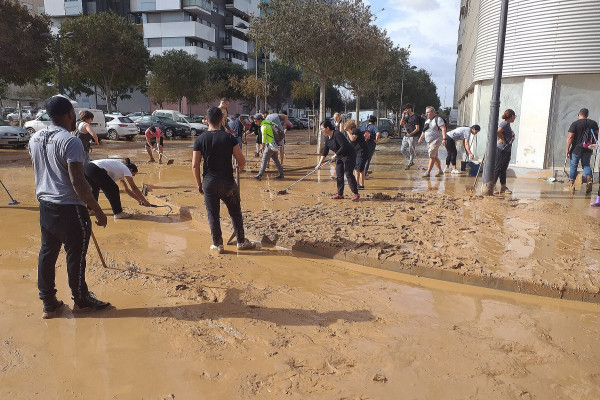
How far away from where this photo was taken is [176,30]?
5228 cm

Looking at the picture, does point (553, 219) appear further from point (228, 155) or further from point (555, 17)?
point (555, 17)

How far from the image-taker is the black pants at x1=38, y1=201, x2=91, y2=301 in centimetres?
358

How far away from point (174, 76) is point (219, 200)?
37.1m

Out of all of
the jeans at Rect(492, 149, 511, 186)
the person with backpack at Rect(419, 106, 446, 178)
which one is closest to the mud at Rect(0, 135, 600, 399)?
the jeans at Rect(492, 149, 511, 186)

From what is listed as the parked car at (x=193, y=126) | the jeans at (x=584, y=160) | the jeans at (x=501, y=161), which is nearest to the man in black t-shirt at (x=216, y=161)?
the jeans at (x=501, y=161)

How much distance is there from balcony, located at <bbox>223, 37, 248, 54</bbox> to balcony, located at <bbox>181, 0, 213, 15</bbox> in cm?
601

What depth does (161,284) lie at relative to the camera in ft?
15.0

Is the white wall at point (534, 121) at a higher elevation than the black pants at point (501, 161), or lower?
higher

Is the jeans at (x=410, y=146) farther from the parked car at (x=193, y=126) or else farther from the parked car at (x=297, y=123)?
the parked car at (x=297, y=123)

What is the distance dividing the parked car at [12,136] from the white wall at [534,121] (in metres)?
19.2

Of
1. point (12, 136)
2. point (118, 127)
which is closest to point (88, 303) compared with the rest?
point (12, 136)

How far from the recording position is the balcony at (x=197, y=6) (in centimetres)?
5222

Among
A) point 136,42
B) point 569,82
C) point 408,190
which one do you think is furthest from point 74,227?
point 136,42

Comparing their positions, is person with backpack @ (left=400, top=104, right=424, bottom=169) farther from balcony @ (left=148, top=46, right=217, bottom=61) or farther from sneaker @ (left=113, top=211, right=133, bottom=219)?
balcony @ (left=148, top=46, right=217, bottom=61)
